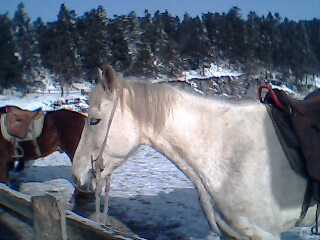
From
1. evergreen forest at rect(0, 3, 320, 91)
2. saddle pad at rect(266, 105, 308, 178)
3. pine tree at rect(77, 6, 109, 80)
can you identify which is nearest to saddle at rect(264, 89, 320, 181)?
saddle pad at rect(266, 105, 308, 178)

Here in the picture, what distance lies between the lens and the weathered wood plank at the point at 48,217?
5.81 ft

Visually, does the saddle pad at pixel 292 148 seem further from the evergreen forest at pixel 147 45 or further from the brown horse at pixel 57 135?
the evergreen forest at pixel 147 45

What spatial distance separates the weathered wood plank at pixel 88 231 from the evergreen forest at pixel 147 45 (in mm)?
17036

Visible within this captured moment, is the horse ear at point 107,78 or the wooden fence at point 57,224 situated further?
the horse ear at point 107,78

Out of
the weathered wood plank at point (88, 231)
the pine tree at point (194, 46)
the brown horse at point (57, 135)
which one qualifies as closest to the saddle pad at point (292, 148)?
the weathered wood plank at point (88, 231)

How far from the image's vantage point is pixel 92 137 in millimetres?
2180

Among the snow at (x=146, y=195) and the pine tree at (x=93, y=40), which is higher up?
the pine tree at (x=93, y=40)

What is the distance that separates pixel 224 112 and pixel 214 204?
64cm

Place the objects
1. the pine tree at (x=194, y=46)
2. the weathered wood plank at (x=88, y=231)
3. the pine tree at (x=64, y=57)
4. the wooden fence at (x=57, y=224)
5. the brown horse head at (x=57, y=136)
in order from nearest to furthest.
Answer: the weathered wood plank at (x=88, y=231), the wooden fence at (x=57, y=224), the brown horse head at (x=57, y=136), the pine tree at (x=64, y=57), the pine tree at (x=194, y=46)

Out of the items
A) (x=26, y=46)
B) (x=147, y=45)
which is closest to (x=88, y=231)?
(x=147, y=45)

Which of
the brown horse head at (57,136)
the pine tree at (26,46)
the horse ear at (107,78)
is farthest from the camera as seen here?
the pine tree at (26,46)

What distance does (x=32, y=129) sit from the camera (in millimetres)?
5043

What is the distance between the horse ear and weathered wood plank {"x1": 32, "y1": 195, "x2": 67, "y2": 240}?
809mm

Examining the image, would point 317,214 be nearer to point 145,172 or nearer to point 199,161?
point 199,161
